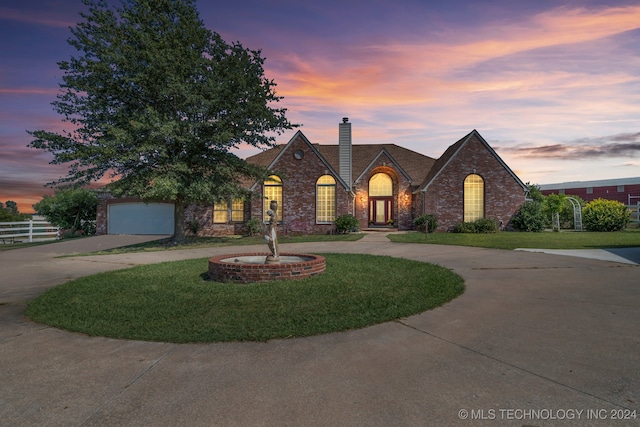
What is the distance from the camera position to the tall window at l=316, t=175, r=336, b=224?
24.9m

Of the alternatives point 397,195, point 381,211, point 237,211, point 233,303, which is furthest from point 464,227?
point 233,303

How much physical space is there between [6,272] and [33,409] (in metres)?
10.2

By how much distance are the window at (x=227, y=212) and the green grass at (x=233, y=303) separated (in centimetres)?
1648

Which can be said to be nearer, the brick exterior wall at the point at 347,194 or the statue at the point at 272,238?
the statue at the point at 272,238

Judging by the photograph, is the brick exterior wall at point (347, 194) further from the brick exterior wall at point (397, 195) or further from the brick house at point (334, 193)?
the brick exterior wall at point (397, 195)

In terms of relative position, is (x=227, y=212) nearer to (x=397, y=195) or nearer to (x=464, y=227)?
(x=397, y=195)

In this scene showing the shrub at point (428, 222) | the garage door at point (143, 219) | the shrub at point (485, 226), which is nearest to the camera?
the shrub at point (485, 226)

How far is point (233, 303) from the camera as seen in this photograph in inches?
247

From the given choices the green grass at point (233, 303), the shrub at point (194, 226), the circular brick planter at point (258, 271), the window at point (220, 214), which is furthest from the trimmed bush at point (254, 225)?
the circular brick planter at point (258, 271)

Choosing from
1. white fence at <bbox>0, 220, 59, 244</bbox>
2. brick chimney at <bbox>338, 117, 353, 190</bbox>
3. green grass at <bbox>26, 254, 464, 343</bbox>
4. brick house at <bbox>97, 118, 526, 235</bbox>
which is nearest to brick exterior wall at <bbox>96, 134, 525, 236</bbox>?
brick house at <bbox>97, 118, 526, 235</bbox>

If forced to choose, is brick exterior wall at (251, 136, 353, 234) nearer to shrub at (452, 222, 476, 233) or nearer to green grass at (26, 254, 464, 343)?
shrub at (452, 222, 476, 233)

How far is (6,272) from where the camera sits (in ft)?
34.3

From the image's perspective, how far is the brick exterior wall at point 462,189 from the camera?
83.0ft

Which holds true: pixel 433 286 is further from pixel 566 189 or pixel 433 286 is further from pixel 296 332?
pixel 566 189
